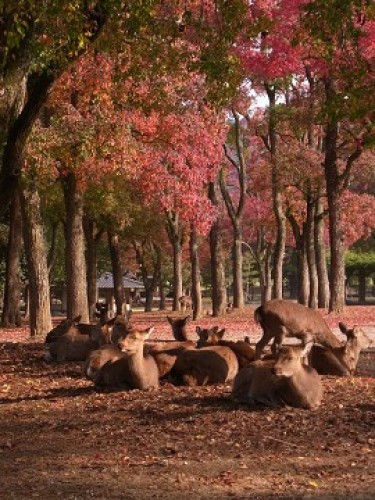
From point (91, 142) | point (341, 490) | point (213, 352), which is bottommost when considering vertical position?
point (341, 490)

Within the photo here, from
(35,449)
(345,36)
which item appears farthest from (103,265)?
(35,449)

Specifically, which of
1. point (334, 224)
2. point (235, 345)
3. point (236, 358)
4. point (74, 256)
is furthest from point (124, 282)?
point (236, 358)

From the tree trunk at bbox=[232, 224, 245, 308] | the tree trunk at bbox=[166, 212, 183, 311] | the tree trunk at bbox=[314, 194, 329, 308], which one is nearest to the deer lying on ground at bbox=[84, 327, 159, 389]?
the tree trunk at bbox=[314, 194, 329, 308]

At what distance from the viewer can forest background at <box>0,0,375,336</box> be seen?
12.9m

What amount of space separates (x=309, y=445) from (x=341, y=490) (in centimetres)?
159

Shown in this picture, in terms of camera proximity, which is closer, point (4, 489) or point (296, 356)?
point (4, 489)

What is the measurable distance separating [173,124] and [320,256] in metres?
14.1

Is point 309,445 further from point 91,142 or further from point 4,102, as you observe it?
point 91,142

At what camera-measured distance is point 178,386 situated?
12.4 metres

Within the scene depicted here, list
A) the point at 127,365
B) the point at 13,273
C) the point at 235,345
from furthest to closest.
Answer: the point at 13,273 < the point at 235,345 < the point at 127,365

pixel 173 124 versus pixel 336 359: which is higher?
pixel 173 124

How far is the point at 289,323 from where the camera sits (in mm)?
13859

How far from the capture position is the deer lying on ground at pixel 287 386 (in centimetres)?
1038

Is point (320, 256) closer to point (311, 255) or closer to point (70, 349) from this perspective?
point (311, 255)
